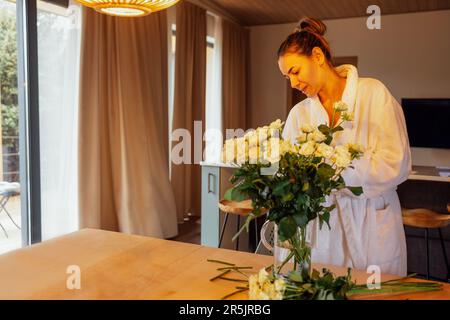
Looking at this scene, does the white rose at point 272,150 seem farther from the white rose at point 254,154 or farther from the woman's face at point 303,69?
the woman's face at point 303,69

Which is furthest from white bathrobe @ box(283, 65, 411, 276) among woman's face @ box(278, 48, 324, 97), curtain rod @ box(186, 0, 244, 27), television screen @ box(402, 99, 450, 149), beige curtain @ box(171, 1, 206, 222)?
television screen @ box(402, 99, 450, 149)

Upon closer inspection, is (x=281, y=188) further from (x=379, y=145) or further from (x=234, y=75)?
(x=234, y=75)

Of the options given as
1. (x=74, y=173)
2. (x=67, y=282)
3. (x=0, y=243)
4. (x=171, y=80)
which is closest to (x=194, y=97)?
(x=171, y=80)

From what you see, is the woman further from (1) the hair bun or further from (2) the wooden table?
(2) the wooden table

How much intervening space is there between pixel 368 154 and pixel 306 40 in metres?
0.42

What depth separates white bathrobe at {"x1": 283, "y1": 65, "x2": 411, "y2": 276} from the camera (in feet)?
4.50

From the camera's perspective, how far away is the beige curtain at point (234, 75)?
567 centimetres

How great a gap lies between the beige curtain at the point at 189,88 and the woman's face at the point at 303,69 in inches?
127

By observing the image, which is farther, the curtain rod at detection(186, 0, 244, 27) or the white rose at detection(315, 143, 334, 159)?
the curtain rod at detection(186, 0, 244, 27)

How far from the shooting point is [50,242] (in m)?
1.45

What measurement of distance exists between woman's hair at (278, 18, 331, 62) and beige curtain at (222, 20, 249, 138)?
4217 millimetres
